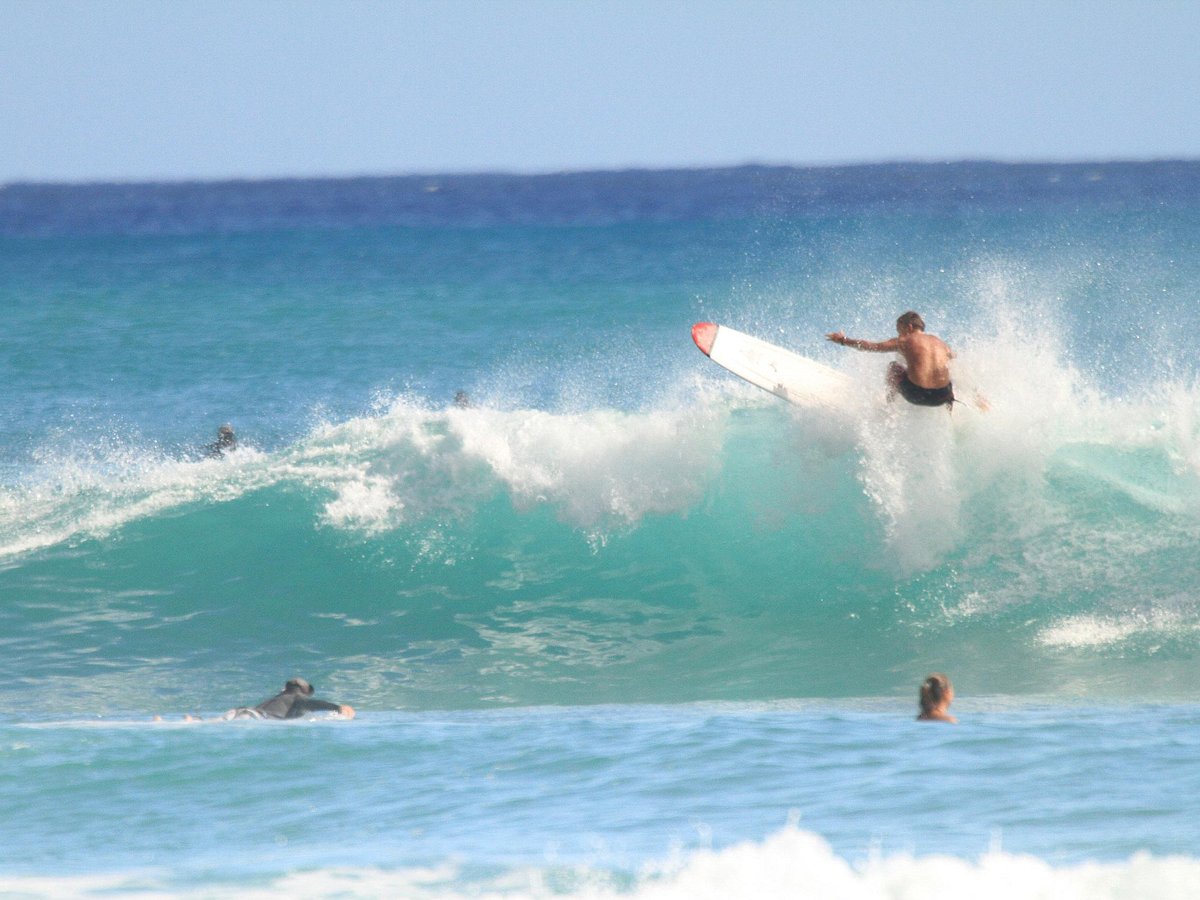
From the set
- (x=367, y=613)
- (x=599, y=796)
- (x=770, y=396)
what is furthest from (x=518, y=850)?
(x=770, y=396)

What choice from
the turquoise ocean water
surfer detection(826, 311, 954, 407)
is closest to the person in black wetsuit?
the turquoise ocean water

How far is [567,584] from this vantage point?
1169cm

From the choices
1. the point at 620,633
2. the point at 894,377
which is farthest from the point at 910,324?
the point at 620,633

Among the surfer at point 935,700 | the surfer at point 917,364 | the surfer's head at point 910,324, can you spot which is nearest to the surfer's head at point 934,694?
the surfer at point 935,700

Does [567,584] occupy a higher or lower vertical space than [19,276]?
lower

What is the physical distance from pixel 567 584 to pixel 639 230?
102 feet

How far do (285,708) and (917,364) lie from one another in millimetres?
5007

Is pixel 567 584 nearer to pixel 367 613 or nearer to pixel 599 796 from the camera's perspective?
pixel 367 613

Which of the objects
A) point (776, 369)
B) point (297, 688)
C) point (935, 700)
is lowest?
point (935, 700)

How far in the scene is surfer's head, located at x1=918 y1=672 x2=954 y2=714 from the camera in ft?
24.3

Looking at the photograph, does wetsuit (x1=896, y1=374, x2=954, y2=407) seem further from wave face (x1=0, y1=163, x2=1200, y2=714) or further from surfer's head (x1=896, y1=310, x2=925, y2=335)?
surfer's head (x1=896, y1=310, x2=925, y2=335)

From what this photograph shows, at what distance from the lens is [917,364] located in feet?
34.7

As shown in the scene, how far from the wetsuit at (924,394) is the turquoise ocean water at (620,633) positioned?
17cm

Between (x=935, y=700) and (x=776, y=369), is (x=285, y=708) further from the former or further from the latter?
(x=776, y=369)
